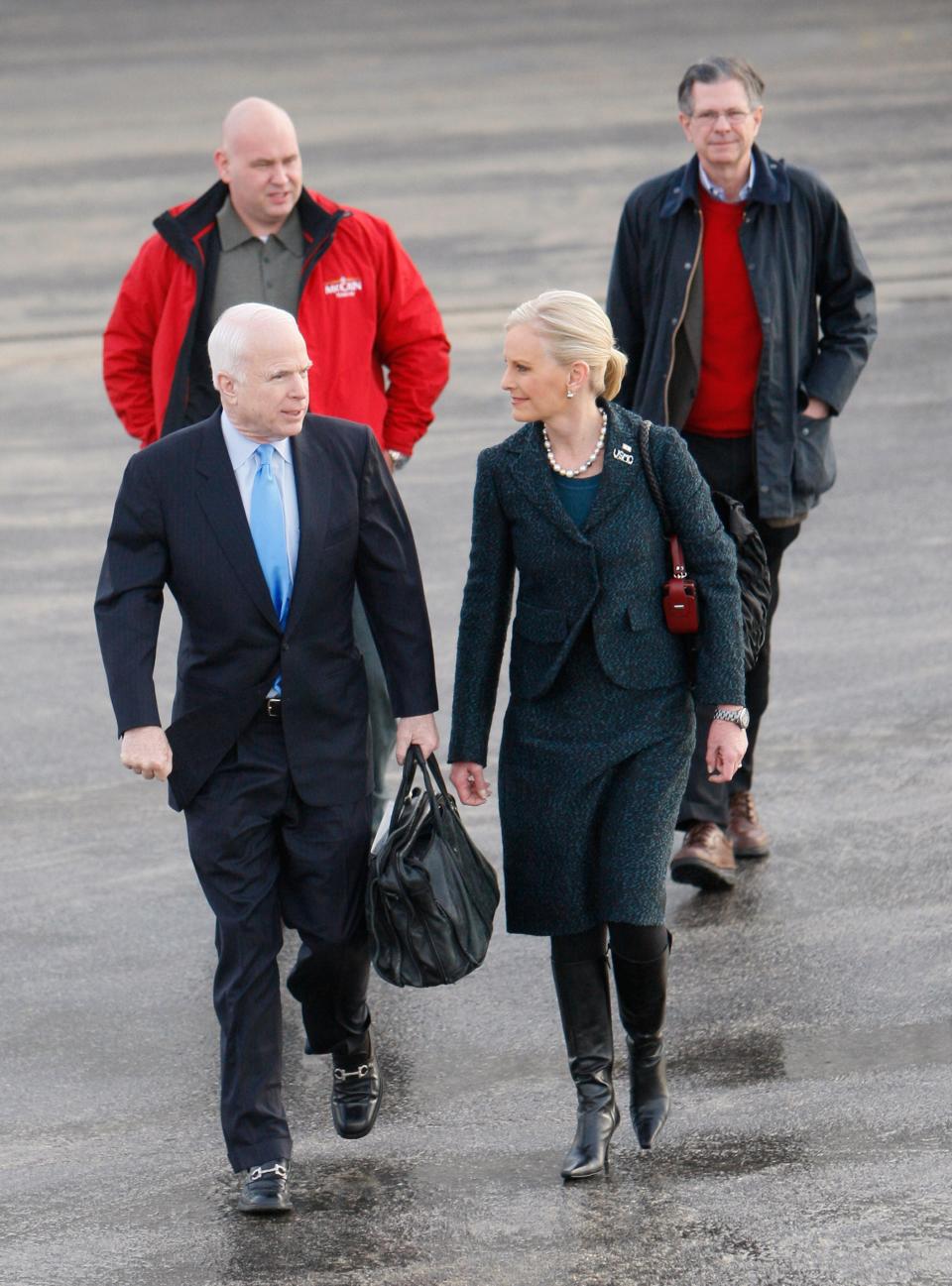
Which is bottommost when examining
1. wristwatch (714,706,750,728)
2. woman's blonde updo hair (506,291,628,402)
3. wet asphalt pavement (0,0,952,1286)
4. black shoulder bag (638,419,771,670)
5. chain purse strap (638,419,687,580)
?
wet asphalt pavement (0,0,952,1286)

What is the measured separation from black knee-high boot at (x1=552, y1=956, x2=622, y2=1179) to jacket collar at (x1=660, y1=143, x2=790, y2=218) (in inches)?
96.4

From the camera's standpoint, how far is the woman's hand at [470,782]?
486 centimetres

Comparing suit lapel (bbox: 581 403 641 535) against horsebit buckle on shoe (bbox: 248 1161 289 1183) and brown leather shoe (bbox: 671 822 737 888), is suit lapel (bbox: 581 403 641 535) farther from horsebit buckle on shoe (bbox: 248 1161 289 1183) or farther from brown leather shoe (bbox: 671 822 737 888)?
brown leather shoe (bbox: 671 822 737 888)

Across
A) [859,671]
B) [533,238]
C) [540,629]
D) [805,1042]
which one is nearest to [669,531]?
[540,629]

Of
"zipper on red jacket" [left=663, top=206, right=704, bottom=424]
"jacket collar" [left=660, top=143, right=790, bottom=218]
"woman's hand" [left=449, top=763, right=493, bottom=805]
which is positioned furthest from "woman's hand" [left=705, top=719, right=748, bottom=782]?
"jacket collar" [left=660, top=143, right=790, bottom=218]

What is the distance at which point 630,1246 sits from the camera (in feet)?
14.5

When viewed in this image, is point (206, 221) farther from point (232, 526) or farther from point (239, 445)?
point (232, 526)

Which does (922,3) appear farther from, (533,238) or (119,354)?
(119,354)

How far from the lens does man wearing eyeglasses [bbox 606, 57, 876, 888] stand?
20.2ft

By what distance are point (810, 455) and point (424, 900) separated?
2.28 metres

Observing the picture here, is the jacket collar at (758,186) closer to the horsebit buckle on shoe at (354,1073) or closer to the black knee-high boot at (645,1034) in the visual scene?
the black knee-high boot at (645,1034)

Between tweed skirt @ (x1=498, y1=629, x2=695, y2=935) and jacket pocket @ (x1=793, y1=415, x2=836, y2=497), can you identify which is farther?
jacket pocket @ (x1=793, y1=415, x2=836, y2=497)

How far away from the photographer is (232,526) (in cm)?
470

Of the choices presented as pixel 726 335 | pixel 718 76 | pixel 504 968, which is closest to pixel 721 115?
pixel 718 76
